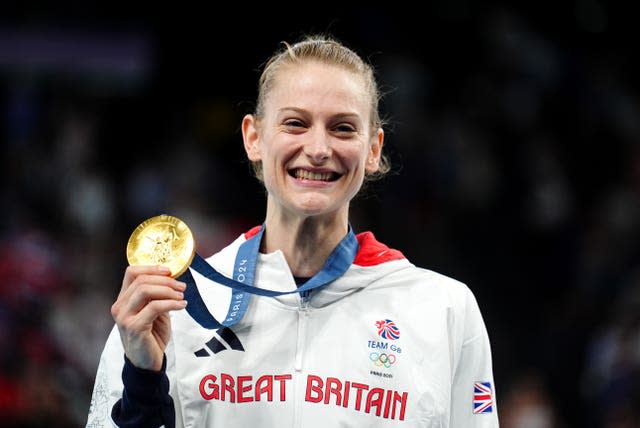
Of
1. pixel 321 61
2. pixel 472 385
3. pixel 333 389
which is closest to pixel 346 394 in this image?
pixel 333 389

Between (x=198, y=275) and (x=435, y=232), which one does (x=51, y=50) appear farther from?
(x=198, y=275)

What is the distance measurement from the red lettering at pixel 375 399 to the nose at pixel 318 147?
61cm

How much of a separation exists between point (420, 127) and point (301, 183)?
6270 mm

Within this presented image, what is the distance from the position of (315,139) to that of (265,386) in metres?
0.65

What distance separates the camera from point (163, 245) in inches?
101

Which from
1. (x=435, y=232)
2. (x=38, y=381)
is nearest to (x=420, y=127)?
(x=435, y=232)

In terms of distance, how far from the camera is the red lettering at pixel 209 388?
272 centimetres

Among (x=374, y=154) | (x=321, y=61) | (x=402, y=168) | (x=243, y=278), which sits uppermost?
(x=402, y=168)

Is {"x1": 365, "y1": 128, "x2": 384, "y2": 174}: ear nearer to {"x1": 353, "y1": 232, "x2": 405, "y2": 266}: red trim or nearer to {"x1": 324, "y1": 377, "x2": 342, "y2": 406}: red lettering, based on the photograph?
{"x1": 353, "y1": 232, "x2": 405, "y2": 266}: red trim

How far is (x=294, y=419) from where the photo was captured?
269 centimetres

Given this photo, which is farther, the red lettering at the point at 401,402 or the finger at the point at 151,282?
the red lettering at the point at 401,402

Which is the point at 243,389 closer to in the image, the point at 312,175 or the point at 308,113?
the point at 312,175

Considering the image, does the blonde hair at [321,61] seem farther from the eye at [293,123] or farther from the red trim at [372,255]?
the red trim at [372,255]

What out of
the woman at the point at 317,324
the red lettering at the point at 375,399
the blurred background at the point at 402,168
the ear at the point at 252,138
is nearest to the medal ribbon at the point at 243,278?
the woman at the point at 317,324
